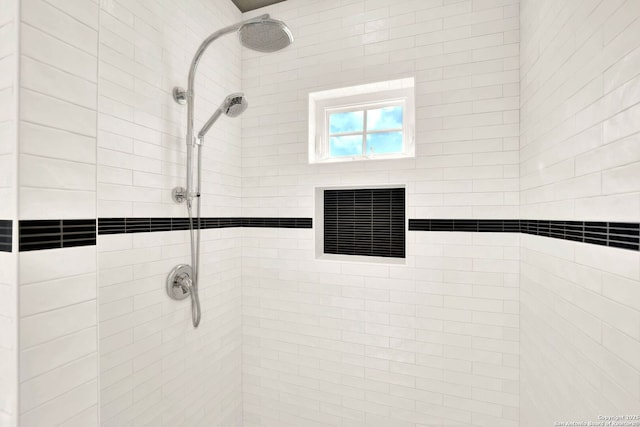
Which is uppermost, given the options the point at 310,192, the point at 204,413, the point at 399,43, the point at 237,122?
the point at 399,43

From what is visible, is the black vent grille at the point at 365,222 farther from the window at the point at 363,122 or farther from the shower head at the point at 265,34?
the shower head at the point at 265,34

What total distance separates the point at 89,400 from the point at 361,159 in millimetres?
1775

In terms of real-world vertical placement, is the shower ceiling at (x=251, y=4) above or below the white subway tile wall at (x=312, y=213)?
above

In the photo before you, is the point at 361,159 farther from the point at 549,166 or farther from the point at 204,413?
the point at 204,413

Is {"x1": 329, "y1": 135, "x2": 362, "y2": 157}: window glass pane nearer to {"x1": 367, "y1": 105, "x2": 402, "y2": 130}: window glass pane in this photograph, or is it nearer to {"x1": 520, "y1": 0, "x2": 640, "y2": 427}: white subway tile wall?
{"x1": 367, "y1": 105, "x2": 402, "y2": 130}: window glass pane

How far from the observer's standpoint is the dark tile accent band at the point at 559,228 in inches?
33.5

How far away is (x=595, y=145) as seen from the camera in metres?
1.00

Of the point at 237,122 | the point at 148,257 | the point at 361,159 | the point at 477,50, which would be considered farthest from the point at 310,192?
the point at 477,50

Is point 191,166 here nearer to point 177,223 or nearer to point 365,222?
point 177,223

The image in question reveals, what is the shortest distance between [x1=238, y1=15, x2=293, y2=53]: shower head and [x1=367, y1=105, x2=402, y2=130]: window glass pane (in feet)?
3.04

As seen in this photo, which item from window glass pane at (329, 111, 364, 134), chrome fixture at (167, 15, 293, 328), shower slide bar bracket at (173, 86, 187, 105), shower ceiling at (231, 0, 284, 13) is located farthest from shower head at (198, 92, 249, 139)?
shower ceiling at (231, 0, 284, 13)
